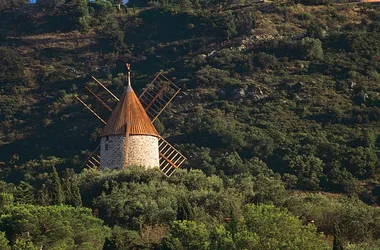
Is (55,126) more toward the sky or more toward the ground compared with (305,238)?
more toward the ground

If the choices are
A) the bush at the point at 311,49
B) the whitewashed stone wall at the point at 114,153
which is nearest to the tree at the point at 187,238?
the whitewashed stone wall at the point at 114,153

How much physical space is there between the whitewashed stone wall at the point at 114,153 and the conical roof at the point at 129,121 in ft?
1.09

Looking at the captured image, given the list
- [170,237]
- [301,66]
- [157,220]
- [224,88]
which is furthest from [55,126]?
[170,237]

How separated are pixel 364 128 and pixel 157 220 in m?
27.1

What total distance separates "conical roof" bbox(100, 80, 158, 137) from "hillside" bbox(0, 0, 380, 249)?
233cm

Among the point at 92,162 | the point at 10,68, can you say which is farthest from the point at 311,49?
the point at 92,162

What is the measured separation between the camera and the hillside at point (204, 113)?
171ft

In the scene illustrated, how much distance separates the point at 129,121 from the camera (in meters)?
58.3

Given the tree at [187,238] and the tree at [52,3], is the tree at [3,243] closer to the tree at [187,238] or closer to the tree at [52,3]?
the tree at [187,238]

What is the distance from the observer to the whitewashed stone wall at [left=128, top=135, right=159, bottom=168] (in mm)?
57062

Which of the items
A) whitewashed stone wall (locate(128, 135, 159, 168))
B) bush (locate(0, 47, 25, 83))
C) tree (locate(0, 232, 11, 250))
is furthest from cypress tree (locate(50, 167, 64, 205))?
bush (locate(0, 47, 25, 83))

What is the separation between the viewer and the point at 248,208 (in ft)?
150

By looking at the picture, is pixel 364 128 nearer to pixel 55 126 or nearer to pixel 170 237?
pixel 55 126

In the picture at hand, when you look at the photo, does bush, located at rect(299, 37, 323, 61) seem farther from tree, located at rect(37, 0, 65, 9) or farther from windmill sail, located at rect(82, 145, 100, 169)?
windmill sail, located at rect(82, 145, 100, 169)
